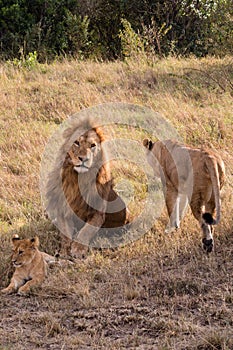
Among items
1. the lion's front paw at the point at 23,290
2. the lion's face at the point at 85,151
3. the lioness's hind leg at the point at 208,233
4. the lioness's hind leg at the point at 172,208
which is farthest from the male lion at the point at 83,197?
the lioness's hind leg at the point at 208,233

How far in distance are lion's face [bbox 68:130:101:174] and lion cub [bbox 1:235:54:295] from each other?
0.79 m

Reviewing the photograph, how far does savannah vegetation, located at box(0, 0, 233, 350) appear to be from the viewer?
14.3 feet

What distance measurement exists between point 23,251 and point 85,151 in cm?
98

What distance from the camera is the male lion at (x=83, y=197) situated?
19.0 ft

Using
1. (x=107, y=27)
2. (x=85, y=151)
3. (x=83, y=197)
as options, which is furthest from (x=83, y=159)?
(x=107, y=27)

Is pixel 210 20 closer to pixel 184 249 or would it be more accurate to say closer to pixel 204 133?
pixel 204 133

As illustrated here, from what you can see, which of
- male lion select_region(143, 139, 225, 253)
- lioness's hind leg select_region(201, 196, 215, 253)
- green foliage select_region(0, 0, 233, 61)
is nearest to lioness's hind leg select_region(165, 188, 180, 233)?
male lion select_region(143, 139, 225, 253)

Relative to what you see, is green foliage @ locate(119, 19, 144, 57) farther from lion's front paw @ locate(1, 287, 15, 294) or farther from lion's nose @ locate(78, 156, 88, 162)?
lion's front paw @ locate(1, 287, 15, 294)

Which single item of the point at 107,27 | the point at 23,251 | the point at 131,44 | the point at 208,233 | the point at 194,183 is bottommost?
the point at 23,251

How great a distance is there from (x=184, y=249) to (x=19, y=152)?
10.7 ft

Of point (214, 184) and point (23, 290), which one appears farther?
point (214, 184)

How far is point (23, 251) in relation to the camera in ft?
17.3

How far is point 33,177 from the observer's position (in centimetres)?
740

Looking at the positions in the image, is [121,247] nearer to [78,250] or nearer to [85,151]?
[78,250]
